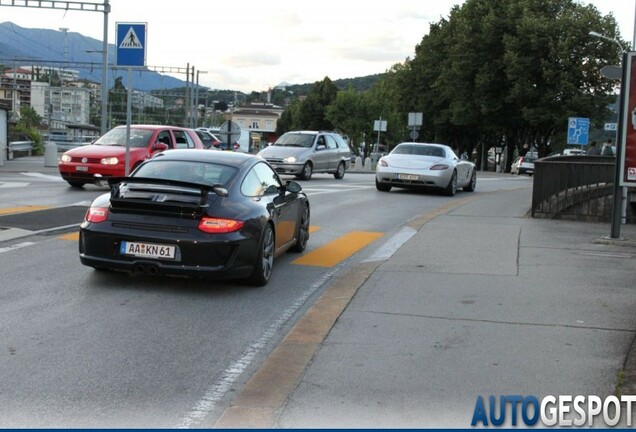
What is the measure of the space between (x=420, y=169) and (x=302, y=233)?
36.3 feet

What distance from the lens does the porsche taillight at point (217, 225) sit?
7.91m

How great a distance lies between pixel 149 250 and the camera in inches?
311

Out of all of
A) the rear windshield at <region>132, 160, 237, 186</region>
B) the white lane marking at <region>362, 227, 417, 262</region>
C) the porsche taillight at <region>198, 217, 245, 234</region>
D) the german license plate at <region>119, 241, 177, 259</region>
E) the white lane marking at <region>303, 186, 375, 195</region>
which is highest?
the rear windshield at <region>132, 160, 237, 186</region>

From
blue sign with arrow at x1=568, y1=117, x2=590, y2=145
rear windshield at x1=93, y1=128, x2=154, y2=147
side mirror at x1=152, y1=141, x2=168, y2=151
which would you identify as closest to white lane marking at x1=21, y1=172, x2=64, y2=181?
rear windshield at x1=93, y1=128, x2=154, y2=147

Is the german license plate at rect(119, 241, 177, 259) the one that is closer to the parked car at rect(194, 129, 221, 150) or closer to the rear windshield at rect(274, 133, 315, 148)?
the parked car at rect(194, 129, 221, 150)

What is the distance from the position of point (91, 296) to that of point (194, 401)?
316cm

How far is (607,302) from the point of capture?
307 inches

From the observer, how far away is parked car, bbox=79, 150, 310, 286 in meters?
7.86

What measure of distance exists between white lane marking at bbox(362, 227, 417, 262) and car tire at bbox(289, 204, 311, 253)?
36.8 inches

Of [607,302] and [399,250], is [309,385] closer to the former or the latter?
[607,302]

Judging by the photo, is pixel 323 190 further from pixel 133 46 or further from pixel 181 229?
pixel 181 229

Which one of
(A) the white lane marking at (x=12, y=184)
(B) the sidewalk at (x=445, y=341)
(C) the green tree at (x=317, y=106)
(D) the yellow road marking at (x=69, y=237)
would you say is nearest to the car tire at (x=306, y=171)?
(A) the white lane marking at (x=12, y=184)

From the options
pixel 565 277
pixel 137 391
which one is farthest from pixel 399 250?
pixel 137 391

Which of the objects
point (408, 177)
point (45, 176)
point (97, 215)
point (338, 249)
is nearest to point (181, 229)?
point (97, 215)
